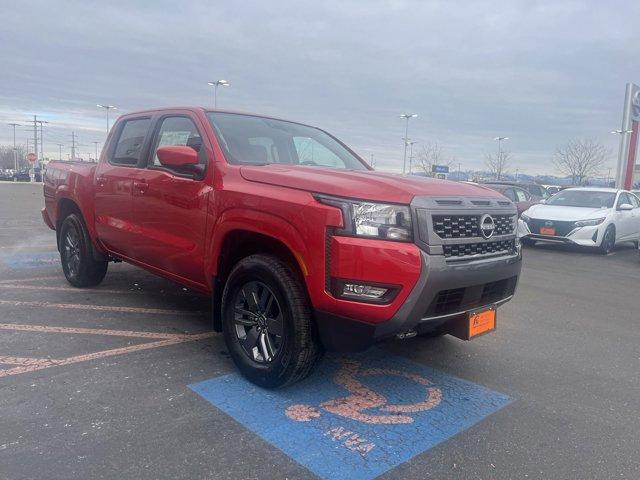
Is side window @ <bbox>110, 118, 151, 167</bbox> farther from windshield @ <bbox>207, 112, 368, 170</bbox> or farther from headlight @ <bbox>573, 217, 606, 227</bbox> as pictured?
headlight @ <bbox>573, 217, 606, 227</bbox>

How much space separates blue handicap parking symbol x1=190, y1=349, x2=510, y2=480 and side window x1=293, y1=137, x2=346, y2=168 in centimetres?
167

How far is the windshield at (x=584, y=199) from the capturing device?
12602 mm

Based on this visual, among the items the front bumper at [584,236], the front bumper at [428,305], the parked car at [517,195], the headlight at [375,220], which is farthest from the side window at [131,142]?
the parked car at [517,195]

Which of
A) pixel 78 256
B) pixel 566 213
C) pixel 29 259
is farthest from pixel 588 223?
pixel 29 259

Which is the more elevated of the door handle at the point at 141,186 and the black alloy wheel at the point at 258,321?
the door handle at the point at 141,186

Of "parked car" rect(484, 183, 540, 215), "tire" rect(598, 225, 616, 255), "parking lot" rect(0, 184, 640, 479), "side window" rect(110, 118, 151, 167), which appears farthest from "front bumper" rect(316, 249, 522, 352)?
"parked car" rect(484, 183, 540, 215)

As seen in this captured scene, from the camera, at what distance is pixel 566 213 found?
470 inches

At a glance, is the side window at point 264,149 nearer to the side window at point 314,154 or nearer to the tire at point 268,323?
the side window at point 314,154

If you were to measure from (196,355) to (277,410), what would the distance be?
112 cm

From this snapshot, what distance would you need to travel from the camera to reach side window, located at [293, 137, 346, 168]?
4.63m

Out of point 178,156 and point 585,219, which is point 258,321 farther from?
point 585,219

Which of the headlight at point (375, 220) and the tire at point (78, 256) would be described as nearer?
the headlight at point (375, 220)

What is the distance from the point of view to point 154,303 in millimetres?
5688

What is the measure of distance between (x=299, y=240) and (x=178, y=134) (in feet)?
6.33
